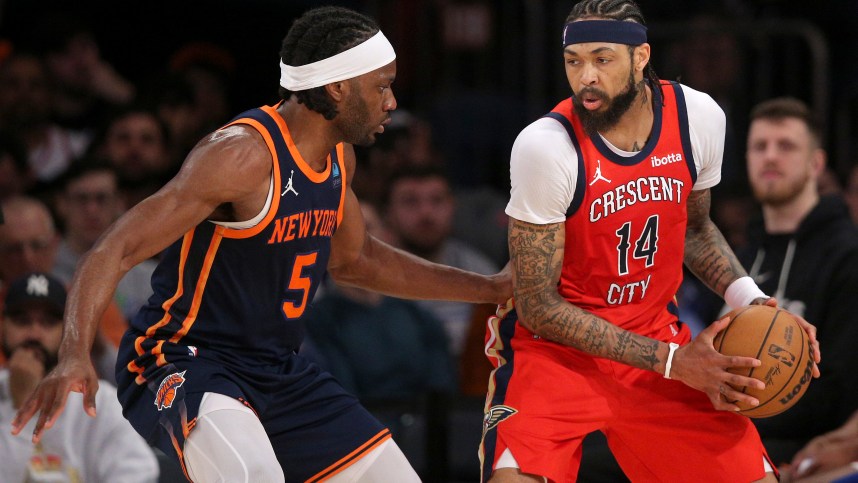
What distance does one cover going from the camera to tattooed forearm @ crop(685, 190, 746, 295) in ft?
16.2

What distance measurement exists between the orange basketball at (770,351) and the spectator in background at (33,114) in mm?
5551

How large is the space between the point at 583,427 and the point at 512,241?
695 mm

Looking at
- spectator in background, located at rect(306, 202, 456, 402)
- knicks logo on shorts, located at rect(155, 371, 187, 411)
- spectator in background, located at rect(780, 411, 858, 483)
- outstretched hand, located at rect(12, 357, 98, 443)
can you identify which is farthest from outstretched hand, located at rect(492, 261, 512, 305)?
spectator in background, located at rect(306, 202, 456, 402)

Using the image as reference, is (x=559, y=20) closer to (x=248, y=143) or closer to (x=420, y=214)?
(x=420, y=214)

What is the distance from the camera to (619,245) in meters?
4.66

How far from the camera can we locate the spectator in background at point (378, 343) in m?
7.40

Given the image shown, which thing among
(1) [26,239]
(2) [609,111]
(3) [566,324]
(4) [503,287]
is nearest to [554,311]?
(3) [566,324]

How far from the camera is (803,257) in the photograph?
657 cm

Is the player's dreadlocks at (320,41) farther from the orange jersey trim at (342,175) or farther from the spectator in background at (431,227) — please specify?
the spectator in background at (431,227)

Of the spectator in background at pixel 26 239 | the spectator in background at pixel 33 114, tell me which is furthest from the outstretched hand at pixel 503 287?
the spectator in background at pixel 33 114

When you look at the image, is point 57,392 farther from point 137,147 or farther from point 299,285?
point 137,147

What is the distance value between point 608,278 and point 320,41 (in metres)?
1.30

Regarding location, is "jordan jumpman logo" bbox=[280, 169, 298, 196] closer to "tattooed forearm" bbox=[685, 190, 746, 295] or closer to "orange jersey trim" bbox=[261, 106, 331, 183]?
"orange jersey trim" bbox=[261, 106, 331, 183]

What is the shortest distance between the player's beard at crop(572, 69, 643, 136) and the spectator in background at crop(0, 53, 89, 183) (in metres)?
5.06
